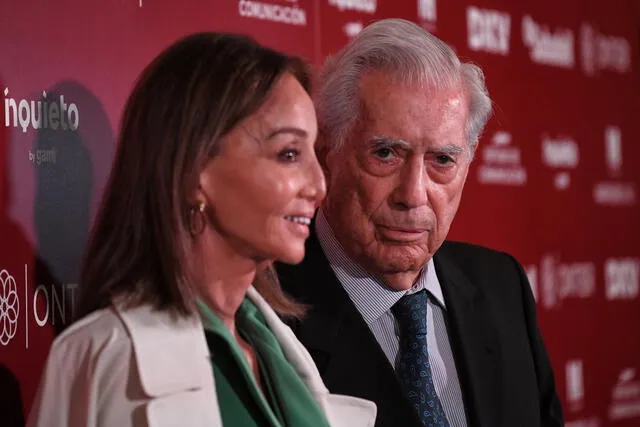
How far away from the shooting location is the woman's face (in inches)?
65.7

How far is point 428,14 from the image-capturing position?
11.0 feet

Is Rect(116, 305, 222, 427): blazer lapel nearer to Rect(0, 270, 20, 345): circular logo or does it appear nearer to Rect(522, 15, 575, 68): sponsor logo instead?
Rect(0, 270, 20, 345): circular logo

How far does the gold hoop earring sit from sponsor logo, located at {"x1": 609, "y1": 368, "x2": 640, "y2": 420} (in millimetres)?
2854

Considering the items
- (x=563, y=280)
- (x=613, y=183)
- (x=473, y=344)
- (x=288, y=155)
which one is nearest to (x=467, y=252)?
(x=473, y=344)

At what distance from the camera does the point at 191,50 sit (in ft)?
5.56

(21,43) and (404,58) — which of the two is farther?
(404,58)

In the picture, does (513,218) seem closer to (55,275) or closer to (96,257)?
(55,275)

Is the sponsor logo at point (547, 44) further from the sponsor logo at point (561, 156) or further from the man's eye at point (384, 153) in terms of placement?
the man's eye at point (384, 153)

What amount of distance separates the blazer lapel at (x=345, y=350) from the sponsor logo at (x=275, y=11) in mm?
720

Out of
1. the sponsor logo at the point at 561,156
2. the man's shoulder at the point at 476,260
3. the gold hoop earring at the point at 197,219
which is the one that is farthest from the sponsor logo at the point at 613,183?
the gold hoop earring at the point at 197,219

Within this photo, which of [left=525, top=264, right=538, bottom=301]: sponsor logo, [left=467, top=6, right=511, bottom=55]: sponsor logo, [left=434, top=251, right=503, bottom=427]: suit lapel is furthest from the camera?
[left=525, top=264, right=538, bottom=301]: sponsor logo

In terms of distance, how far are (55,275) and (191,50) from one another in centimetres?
63

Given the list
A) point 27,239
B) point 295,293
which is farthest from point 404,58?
point 27,239

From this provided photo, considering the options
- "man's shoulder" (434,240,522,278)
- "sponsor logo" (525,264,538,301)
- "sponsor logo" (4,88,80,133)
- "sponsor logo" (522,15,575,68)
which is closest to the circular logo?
"sponsor logo" (4,88,80,133)
